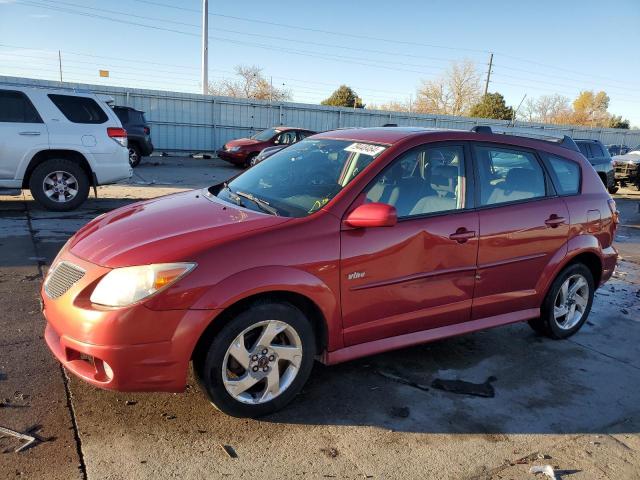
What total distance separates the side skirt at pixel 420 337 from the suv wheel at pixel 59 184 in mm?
6960

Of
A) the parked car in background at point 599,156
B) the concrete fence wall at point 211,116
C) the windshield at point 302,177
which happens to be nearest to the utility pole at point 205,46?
the concrete fence wall at point 211,116

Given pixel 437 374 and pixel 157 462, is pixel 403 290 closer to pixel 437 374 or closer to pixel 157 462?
pixel 437 374

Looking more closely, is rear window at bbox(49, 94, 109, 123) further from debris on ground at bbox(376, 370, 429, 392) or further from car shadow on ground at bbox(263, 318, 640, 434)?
debris on ground at bbox(376, 370, 429, 392)

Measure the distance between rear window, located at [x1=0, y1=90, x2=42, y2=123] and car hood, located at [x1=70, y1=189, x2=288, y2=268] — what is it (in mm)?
5756

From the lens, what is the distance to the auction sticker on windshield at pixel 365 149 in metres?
3.63

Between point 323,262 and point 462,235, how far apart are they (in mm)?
1143

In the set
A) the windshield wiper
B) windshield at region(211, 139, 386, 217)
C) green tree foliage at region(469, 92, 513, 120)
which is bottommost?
the windshield wiper

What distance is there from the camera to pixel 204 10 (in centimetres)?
3034

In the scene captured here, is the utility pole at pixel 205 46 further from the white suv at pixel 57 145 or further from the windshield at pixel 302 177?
the windshield at pixel 302 177

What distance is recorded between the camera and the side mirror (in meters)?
3.14

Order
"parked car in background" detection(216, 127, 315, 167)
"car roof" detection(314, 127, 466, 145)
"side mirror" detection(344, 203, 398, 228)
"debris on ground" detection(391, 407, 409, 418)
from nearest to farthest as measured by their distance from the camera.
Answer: "side mirror" detection(344, 203, 398, 228), "debris on ground" detection(391, 407, 409, 418), "car roof" detection(314, 127, 466, 145), "parked car in background" detection(216, 127, 315, 167)

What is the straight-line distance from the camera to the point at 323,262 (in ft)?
10.2

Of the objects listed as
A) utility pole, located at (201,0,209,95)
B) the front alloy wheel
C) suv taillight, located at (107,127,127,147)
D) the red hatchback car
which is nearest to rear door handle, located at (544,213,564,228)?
the red hatchback car

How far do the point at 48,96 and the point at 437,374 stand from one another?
7735mm
